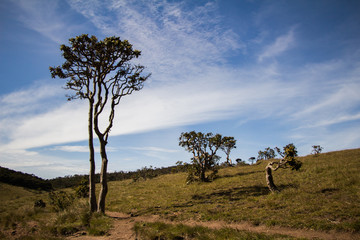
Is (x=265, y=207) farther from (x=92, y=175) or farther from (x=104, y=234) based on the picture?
(x=92, y=175)

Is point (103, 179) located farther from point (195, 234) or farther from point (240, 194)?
point (240, 194)

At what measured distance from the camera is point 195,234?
29.9ft

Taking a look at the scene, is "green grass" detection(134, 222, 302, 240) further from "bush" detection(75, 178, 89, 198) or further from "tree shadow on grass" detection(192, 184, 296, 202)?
"bush" detection(75, 178, 89, 198)

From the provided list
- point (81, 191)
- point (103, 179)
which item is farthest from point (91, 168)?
point (81, 191)

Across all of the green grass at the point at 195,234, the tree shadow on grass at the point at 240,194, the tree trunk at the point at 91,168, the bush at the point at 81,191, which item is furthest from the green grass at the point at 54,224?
the tree shadow on grass at the point at 240,194

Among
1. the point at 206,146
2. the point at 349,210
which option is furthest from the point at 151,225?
the point at 206,146

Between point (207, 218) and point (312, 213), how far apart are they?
604cm

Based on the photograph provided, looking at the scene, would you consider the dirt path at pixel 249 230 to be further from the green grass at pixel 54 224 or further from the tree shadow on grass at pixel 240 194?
the tree shadow on grass at pixel 240 194

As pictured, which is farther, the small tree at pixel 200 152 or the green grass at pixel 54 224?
the small tree at pixel 200 152

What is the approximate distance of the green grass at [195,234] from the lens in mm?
7879

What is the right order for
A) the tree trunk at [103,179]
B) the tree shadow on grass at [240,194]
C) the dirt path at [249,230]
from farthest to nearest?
the tree shadow on grass at [240,194] < the tree trunk at [103,179] < the dirt path at [249,230]

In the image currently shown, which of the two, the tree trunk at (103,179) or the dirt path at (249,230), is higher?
the tree trunk at (103,179)

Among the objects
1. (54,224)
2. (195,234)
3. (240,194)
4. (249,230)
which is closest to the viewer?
(195,234)

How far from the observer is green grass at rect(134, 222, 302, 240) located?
788cm
